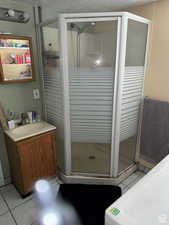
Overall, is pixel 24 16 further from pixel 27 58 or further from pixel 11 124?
pixel 11 124

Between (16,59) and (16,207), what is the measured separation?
69.6 inches

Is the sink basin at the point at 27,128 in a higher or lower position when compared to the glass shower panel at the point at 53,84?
lower

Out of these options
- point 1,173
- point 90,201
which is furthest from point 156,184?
point 1,173

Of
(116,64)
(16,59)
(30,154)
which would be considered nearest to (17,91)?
(16,59)

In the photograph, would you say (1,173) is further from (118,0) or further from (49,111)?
(118,0)

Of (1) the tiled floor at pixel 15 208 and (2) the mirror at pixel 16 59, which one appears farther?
(2) the mirror at pixel 16 59

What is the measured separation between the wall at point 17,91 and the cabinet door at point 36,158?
1.57 feet

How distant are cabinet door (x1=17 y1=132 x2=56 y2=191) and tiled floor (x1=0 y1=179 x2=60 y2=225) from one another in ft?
0.57

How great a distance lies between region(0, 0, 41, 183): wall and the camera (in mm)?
1854

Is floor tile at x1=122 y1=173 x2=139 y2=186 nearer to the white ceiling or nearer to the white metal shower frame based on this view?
the white metal shower frame

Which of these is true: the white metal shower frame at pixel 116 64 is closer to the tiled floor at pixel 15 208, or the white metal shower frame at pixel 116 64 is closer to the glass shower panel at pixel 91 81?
the glass shower panel at pixel 91 81

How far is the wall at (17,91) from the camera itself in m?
1.85

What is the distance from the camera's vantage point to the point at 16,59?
1.93 metres

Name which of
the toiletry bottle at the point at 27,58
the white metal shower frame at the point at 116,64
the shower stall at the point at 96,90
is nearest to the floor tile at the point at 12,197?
the shower stall at the point at 96,90
